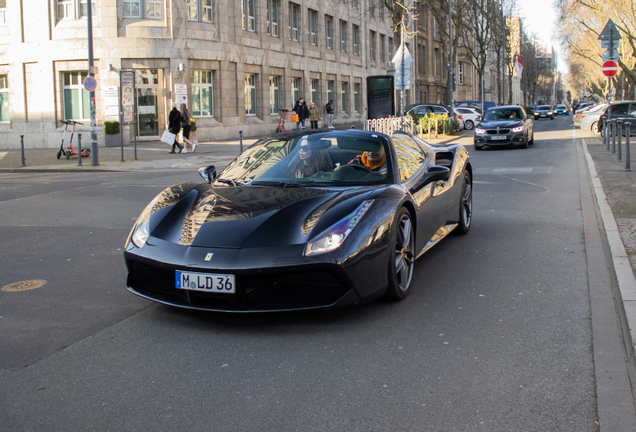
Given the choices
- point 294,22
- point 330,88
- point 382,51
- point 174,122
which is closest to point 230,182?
point 174,122

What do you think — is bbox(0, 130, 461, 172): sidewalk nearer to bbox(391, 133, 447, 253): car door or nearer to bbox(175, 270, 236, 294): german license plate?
bbox(391, 133, 447, 253): car door

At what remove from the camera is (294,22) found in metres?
42.2

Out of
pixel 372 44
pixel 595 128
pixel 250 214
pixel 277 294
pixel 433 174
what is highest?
pixel 372 44

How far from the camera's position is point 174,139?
80.9 ft

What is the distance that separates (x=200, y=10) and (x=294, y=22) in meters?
10.5

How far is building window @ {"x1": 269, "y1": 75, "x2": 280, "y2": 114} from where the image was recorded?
39.2 metres

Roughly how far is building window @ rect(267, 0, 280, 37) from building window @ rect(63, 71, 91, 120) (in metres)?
11.5

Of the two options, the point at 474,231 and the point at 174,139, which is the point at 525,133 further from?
the point at 474,231

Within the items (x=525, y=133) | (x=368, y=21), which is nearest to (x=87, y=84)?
(x=525, y=133)

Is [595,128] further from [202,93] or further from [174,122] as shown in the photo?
[174,122]

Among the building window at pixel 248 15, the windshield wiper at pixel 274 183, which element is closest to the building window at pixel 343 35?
the building window at pixel 248 15

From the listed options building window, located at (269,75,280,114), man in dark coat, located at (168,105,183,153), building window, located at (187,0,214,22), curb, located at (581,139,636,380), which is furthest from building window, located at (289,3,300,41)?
curb, located at (581,139,636,380)

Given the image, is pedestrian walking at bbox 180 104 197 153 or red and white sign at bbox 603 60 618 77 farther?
pedestrian walking at bbox 180 104 197 153

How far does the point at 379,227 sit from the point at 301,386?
151 cm
